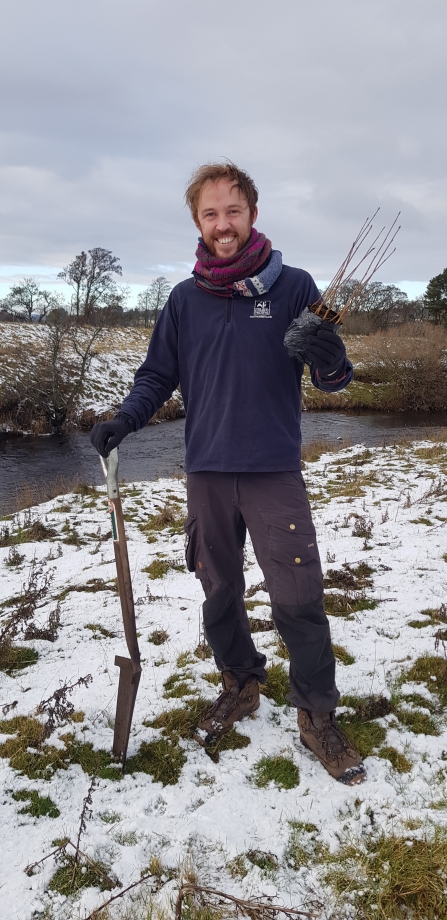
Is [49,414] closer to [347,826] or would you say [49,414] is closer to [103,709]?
[103,709]

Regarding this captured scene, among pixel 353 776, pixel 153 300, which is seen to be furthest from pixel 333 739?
pixel 153 300

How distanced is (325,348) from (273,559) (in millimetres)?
1013

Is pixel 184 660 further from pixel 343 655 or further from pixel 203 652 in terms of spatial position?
pixel 343 655

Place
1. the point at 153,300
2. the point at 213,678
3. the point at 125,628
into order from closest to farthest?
the point at 125,628, the point at 213,678, the point at 153,300

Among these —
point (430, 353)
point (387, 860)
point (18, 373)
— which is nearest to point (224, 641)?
point (387, 860)

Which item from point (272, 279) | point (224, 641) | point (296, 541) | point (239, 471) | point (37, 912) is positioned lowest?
point (37, 912)

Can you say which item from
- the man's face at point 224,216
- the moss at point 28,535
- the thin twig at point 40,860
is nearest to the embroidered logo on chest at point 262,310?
the man's face at point 224,216

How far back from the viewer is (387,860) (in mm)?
1899

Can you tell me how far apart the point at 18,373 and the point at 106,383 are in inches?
157

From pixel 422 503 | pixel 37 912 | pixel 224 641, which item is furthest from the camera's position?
pixel 422 503

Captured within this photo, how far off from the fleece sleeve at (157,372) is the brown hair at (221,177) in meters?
0.53

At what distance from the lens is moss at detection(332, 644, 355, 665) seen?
3.27m

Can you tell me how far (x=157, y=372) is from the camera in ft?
8.98

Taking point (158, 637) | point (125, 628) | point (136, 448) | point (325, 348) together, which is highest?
point (325, 348)
